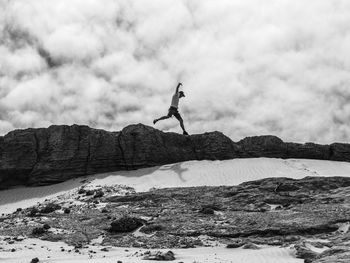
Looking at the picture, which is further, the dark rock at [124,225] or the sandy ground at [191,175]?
the sandy ground at [191,175]

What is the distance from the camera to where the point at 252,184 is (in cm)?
2269

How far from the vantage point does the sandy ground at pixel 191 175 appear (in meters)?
25.7

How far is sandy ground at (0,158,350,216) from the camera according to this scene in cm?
2567

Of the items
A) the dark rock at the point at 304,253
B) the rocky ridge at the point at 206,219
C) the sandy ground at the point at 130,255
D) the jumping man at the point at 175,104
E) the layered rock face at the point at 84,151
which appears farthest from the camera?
the jumping man at the point at 175,104

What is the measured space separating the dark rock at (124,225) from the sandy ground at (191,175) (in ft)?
24.2

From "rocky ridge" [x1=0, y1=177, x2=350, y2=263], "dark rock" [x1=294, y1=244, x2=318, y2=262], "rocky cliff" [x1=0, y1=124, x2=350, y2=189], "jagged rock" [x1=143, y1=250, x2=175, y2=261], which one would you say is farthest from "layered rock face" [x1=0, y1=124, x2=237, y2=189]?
"dark rock" [x1=294, y1=244, x2=318, y2=262]

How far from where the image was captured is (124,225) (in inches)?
664

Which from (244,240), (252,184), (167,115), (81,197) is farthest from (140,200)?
(167,115)

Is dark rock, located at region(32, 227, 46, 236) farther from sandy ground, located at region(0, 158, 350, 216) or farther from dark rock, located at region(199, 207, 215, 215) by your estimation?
sandy ground, located at region(0, 158, 350, 216)

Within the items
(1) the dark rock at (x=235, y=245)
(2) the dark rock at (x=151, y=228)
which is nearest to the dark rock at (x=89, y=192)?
(2) the dark rock at (x=151, y=228)

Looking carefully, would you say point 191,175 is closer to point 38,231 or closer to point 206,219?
point 206,219

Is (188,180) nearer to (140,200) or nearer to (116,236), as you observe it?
(140,200)

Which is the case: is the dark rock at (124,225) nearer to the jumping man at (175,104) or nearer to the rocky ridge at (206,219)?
the rocky ridge at (206,219)

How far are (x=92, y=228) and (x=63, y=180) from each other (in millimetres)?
11167
